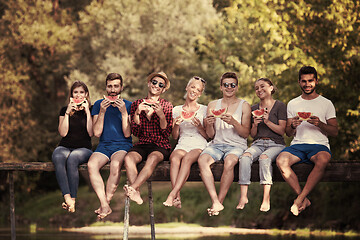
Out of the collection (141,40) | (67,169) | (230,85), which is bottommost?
(67,169)

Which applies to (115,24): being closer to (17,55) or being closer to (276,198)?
(17,55)

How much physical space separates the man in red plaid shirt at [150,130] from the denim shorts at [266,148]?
1197 mm

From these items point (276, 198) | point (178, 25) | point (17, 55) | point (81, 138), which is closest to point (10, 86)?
point (17, 55)

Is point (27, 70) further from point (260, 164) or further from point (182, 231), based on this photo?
point (260, 164)

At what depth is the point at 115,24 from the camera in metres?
25.8

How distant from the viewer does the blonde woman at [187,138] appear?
8562 millimetres

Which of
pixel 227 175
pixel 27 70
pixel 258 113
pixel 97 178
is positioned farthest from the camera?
pixel 27 70

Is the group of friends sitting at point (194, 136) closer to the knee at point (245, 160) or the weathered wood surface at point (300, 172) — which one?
the knee at point (245, 160)

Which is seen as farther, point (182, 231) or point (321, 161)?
point (182, 231)

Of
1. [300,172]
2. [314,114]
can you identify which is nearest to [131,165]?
[300,172]

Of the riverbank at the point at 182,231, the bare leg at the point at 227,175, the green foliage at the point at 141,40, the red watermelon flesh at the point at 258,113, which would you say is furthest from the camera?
the green foliage at the point at 141,40

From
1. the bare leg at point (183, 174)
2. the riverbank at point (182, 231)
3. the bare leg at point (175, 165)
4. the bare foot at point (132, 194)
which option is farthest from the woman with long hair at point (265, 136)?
the riverbank at point (182, 231)

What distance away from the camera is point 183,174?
8.53 meters

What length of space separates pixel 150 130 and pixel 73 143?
1126 mm
